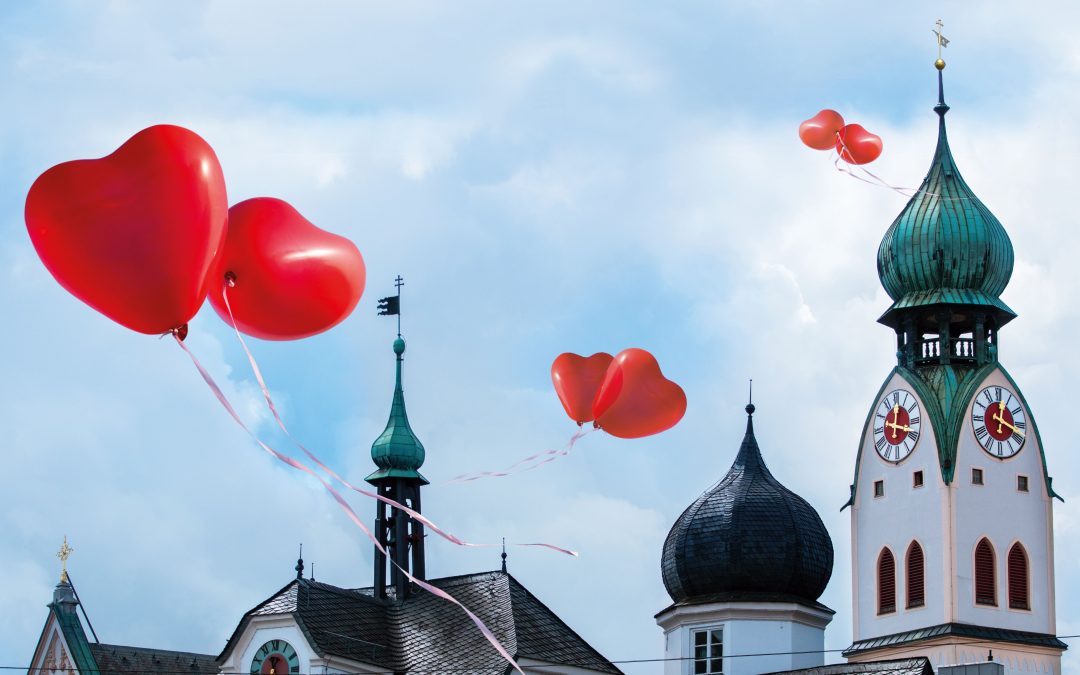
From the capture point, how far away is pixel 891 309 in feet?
248

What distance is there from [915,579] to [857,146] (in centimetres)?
4151

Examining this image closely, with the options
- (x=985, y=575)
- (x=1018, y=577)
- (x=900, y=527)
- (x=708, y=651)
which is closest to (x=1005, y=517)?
(x=1018, y=577)

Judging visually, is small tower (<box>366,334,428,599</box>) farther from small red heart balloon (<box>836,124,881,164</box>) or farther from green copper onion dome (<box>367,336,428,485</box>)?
small red heart balloon (<box>836,124,881,164</box>)

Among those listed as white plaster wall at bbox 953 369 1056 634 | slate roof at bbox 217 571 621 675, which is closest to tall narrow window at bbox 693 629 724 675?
slate roof at bbox 217 571 621 675

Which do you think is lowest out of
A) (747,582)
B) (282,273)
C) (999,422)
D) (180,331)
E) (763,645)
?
(180,331)

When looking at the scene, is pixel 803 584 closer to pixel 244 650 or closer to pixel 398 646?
pixel 398 646

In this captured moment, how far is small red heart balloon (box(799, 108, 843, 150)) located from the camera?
34594 mm

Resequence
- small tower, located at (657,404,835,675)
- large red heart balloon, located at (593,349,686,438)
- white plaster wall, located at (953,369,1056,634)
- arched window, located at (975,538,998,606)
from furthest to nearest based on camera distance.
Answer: white plaster wall, located at (953,369,1056,634), arched window, located at (975,538,998,606), small tower, located at (657,404,835,675), large red heart balloon, located at (593,349,686,438)

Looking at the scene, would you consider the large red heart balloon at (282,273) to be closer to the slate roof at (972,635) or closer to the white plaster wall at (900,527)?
the slate roof at (972,635)

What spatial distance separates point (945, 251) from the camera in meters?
→ 74.9

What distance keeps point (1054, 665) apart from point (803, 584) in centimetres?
1288

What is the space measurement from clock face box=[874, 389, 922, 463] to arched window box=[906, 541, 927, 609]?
2980mm

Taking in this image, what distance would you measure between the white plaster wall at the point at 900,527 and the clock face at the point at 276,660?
23710mm

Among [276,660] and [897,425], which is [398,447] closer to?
[276,660]
